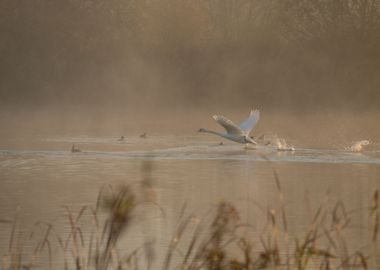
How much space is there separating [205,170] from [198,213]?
194 inches

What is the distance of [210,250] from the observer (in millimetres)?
5426

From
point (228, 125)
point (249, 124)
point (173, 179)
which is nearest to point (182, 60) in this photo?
point (249, 124)

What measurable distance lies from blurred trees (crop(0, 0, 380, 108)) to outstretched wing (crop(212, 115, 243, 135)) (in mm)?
13810

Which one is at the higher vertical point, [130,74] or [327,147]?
[130,74]

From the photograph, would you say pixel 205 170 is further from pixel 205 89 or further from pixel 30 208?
pixel 205 89

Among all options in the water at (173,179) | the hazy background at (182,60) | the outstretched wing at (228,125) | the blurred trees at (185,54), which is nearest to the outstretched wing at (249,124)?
the water at (173,179)

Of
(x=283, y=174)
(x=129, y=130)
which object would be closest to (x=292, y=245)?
(x=283, y=174)

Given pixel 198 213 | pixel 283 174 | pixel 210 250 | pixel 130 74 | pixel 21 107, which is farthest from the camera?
pixel 130 74

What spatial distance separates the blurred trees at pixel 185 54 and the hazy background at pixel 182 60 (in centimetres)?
3

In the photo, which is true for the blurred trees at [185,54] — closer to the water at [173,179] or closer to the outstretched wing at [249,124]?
the water at [173,179]

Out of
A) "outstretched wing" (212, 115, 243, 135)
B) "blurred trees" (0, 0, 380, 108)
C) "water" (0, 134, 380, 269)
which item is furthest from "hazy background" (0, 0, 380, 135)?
"outstretched wing" (212, 115, 243, 135)

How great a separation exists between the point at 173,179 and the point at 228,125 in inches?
161

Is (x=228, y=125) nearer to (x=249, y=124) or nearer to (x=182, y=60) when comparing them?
(x=249, y=124)

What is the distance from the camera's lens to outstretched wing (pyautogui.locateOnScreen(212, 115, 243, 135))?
57.5 ft
